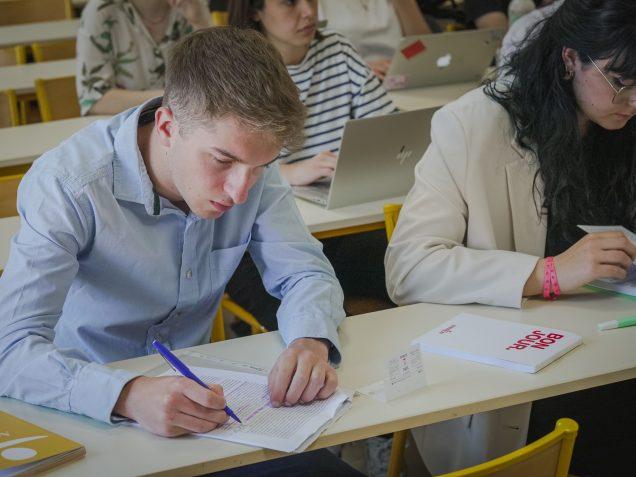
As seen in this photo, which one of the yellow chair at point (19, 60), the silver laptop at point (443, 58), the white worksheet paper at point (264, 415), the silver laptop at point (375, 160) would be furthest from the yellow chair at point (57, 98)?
the white worksheet paper at point (264, 415)

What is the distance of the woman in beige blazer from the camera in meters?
1.72

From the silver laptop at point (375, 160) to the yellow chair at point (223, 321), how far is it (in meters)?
0.36

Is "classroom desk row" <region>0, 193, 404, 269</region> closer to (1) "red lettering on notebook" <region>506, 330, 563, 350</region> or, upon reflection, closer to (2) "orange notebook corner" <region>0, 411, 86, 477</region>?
(1) "red lettering on notebook" <region>506, 330, 563, 350</region>

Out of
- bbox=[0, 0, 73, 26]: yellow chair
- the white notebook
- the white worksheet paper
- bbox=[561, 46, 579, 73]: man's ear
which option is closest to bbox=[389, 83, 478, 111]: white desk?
bbox=[561, 46, 579, 73]: man's ear

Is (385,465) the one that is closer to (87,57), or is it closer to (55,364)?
(55,364)

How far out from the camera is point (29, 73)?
14.1 feet

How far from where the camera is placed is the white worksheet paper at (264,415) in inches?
49.5

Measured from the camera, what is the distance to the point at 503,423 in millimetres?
1653

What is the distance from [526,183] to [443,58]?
5.69 feet

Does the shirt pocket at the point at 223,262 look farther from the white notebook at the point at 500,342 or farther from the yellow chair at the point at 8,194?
the yellow chair at the point at 8,194

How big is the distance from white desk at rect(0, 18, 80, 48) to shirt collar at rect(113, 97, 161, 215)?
13.7ft

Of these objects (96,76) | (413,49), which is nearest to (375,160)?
(413,49)

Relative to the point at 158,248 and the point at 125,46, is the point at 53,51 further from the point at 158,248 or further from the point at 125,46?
the point at 158,248

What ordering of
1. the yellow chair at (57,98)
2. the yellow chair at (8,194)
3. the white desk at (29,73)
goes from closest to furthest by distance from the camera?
the yellow chair at (8,194)
the yellow chair at (57,98)
the white desk at (29,73)
